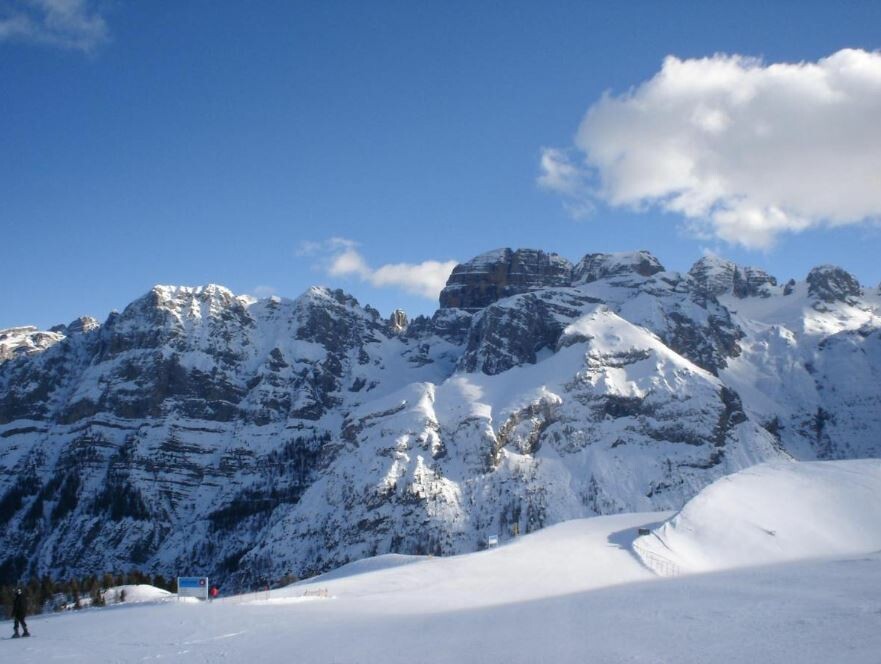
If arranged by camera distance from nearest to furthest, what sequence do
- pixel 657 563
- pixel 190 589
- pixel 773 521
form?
1. pixel 190 589
2. pixel 657 563
3. pixel 773 521

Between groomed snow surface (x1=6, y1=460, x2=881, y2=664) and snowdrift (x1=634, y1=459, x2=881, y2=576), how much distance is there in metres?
0.15

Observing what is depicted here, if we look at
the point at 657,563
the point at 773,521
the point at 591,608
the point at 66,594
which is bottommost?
the point at 591,608

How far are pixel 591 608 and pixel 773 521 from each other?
3294 centimetres

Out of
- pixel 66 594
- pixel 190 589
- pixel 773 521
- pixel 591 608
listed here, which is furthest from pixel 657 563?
pixel 66 594

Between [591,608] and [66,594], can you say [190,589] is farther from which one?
[66,594]

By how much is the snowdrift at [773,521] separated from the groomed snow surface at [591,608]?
0.48 ft

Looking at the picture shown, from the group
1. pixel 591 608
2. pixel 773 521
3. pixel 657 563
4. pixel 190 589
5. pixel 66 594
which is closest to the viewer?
pixel 591 608

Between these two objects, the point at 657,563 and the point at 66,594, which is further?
the point at 66,594

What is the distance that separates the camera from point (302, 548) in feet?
544

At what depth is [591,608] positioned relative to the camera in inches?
1353

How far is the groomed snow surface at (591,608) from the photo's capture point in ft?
82.5

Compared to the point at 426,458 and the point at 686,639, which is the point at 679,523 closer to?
the point at 686,639

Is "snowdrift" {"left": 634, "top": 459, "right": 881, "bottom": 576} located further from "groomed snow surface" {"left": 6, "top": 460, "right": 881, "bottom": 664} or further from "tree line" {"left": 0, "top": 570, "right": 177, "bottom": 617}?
"tree line" {"left": 0, "top": 570, "right": 177, "bottom": 617}

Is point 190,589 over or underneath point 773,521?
underneath
